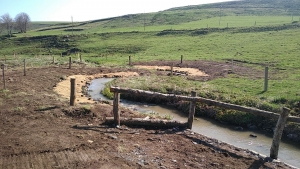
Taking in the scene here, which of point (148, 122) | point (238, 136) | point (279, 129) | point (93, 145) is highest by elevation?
point (279, 129)

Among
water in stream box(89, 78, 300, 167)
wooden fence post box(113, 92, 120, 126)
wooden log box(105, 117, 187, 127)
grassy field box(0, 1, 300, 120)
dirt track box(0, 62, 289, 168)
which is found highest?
grassy field box(0, 1, 300, 120)

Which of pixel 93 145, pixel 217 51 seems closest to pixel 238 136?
pixel 93 145

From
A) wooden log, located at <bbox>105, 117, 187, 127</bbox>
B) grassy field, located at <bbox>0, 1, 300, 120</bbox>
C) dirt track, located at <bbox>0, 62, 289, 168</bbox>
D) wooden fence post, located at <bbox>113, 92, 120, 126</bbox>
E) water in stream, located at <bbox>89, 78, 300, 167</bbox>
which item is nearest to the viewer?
dirt track, located at <bbox>0, 62, 289, 168</bbox>

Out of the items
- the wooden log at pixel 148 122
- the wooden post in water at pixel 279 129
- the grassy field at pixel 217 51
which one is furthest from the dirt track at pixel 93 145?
the grassy field at pixel 217 51

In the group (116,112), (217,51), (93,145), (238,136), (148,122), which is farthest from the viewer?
(217,51)

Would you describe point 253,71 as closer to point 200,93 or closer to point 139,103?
point 200,93

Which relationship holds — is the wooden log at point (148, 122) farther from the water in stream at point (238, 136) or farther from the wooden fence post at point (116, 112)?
the water in stream at point (238, 136)

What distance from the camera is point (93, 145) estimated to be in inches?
410

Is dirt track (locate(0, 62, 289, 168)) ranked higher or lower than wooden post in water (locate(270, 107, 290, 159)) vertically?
lower

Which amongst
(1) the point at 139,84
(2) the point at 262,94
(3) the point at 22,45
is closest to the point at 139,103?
(1) the point at 139,84

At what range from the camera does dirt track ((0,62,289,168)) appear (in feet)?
30.6

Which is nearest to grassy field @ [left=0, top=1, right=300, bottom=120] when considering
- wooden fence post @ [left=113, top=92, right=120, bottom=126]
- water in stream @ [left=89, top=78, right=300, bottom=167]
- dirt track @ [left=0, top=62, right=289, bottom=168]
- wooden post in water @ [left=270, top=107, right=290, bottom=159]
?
water in stream @ [left=89, top=78, right=300, bottom=167]

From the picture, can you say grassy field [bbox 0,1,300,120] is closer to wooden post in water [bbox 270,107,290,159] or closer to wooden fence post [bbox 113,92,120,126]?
wooden post in water [bbox 270,107,290,159]

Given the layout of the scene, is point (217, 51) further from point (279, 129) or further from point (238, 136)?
point (279, 129)
